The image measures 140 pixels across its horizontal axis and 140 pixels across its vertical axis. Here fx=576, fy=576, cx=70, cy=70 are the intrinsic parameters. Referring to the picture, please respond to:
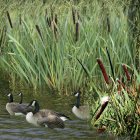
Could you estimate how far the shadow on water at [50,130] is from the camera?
35.6 feet

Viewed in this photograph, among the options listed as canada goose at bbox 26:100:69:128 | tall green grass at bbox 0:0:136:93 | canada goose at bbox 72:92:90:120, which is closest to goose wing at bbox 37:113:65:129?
canada goose at bbox 26:100:69:128

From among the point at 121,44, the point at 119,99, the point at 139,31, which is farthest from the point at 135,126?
the point at 121,44

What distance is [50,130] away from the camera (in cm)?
1191

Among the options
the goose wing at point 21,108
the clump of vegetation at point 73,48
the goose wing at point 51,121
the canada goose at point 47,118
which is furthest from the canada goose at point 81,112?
the goose wing at point 21,108

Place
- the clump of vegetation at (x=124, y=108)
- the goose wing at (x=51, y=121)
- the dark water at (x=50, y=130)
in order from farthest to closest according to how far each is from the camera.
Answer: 1. the goose wing at (x=51, y=121)
2. the dark water at (x=50, y=130)
3. the clump of vegetation at (x=124, y=108)

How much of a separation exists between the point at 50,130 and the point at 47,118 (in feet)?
1.17

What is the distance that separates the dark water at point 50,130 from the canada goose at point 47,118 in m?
0.11

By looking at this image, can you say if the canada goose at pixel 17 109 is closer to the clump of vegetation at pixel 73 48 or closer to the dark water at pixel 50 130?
the dark water at pixel 50 130

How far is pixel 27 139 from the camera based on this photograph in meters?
10.7

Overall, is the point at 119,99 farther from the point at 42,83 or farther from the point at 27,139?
the point at 42,83

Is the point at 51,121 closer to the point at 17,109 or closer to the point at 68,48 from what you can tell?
the point at 17,109

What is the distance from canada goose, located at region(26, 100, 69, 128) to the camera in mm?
11854

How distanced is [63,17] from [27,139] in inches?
249

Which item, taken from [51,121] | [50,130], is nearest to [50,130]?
[50,130]
